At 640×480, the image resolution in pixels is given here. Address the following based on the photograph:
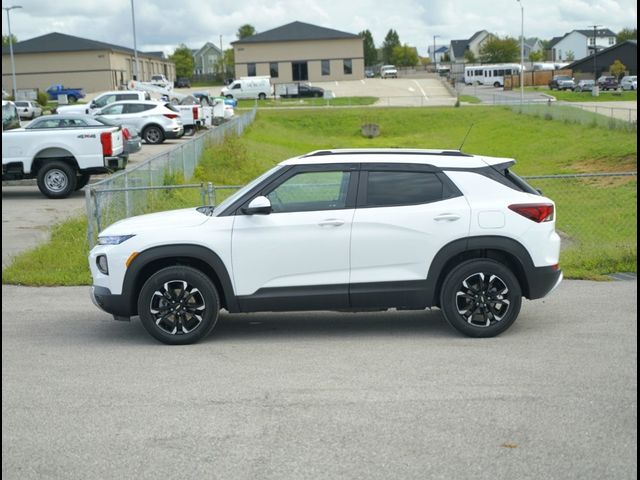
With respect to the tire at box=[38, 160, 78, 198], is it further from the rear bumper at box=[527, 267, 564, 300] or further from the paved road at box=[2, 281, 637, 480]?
the rear bumper at box=[527, 267, 564, 300]

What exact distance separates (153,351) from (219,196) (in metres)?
14.2

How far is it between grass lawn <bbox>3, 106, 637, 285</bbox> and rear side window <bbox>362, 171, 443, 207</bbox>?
12.3 ft

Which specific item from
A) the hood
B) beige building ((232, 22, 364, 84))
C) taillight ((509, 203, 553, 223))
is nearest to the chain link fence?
the hood

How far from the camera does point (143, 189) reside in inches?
524

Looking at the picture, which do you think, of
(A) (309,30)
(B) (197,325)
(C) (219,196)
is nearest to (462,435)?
(B) (197,325)

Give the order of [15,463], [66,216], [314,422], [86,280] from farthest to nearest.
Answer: [66,216], [86,280], [314,422], [15,463]

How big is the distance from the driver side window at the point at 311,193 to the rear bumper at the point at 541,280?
186 centimetres

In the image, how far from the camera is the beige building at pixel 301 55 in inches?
4114

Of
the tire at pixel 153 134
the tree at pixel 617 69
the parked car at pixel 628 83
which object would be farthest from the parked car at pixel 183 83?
the tire at pixel 153 134

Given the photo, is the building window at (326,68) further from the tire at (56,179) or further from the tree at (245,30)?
the tire at (56,179)

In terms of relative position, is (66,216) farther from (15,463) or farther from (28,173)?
(15,463)


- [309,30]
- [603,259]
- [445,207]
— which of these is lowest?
[603,259]

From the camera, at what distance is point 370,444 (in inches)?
229

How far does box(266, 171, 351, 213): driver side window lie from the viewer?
8703 mm
